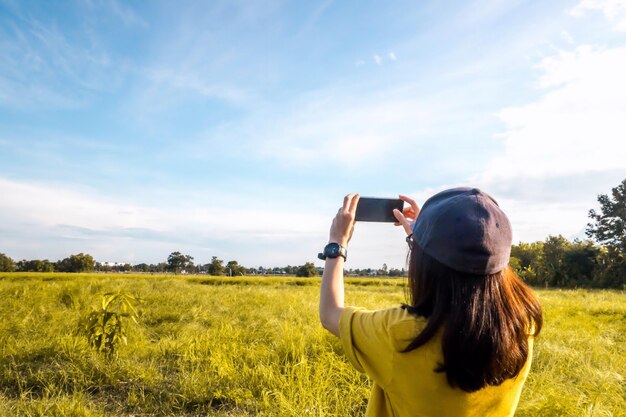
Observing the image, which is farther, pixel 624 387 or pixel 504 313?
pixel 624 387

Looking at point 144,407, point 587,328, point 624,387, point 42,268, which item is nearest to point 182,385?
point 144,407

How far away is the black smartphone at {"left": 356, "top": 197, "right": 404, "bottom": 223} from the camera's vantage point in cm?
156

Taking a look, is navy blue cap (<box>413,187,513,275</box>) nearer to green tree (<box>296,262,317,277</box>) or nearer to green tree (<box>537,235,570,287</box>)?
green tree (<box>537,235,570,287</box>)

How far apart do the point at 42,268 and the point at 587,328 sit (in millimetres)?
64416

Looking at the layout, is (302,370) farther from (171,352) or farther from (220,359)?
(171,352)

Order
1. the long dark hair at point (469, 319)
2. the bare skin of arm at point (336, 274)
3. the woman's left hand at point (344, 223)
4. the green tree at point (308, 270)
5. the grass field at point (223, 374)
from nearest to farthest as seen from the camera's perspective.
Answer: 1. the long dark hair at point (469, 319)
2. the bare skin of arm at point (336, 274)
3. the woman's left hand at point (344, 223)
4. the grass field at point (223, 374)
5. the green tree at point (308, 270)

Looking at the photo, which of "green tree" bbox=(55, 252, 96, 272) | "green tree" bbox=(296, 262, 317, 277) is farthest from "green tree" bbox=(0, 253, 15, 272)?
"green tree" bbox=(296, 262, 317, 277)

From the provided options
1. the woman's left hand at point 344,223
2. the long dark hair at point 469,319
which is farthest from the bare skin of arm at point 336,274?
the long dark hair at point 469,319

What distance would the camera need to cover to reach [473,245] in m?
1.02

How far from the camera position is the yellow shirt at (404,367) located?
1.03 metres

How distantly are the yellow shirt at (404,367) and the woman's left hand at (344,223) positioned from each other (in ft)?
0.82

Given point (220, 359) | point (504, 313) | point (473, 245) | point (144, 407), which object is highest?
point (473, 245)

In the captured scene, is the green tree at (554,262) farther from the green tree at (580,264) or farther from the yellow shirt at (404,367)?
the yellow shirt at (404,367)

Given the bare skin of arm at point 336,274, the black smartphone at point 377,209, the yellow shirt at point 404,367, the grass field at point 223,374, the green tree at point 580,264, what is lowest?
the grass field at point 223,374
